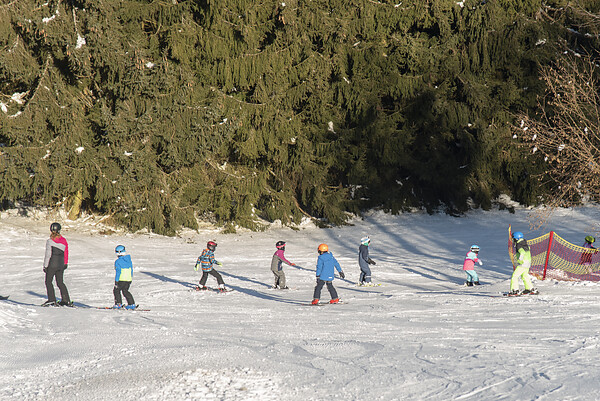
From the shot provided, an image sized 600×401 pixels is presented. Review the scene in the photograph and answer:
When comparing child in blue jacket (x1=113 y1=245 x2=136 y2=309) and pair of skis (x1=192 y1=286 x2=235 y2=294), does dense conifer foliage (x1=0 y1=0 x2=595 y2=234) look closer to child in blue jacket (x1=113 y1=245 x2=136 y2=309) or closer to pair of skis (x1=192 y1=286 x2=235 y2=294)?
pair of skis (x1=192 y1=286 x2=235 y2=294)

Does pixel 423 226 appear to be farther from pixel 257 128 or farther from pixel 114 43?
pixel 114 43

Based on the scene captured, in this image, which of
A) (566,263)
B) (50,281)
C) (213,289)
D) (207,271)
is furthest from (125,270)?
(566,263)

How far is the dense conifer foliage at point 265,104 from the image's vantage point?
2381 centimetres

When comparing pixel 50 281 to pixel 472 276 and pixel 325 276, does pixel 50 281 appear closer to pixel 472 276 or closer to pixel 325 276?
pixel 325 276

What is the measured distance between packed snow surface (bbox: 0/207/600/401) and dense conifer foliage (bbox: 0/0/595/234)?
19.2 feet

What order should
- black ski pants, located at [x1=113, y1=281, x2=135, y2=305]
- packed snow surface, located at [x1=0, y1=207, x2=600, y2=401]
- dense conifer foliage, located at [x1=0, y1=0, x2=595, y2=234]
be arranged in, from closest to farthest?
packed snow surface, located at [x1=0, y1=207, x2=600, y2=401], black ski pants, located at [x1=113, y1=281, x2=135, y2=305], dense conifer foliage, located at [x1=0, y1=0, x2=595, y2=234]

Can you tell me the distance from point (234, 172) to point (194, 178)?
1.82 m

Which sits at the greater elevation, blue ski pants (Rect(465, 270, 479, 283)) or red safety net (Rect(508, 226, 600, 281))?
red safety net (Rect(508, 226, 600, 281))

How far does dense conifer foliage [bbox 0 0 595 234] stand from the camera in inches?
938

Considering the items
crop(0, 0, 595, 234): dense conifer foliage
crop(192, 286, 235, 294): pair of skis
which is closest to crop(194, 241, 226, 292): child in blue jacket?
crop(192, 286, 235, 294): pair of skis

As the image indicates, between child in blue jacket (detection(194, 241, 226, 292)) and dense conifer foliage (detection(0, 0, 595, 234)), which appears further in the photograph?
dense conifer foliage (detection(0, 0, 595, 234))

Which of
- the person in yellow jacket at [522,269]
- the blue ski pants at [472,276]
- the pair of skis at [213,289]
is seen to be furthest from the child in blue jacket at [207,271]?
the person in yellow jacket at [522,269]

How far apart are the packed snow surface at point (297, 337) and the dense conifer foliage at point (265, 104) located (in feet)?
19.2

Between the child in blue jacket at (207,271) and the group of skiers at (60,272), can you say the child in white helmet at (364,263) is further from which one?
the group of skiers at (60,272)
